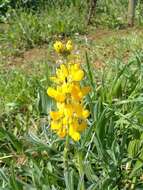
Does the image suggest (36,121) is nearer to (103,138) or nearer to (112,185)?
(103,138)

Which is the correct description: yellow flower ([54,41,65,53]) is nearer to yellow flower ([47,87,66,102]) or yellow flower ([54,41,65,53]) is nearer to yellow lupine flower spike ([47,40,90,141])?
yellow lupine flower spike ([47,40,90,141])

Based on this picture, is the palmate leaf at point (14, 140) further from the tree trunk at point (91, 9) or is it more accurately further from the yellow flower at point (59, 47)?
the tree trunk at point (91, 9)

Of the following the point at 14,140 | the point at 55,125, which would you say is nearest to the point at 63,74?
the point at 55,125

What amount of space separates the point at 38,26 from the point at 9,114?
183 centimetres

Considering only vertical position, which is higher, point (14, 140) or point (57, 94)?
point (57, 94)

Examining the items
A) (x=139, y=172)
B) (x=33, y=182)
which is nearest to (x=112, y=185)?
(x=139, y=172)

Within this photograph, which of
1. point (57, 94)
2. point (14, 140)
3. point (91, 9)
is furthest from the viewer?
point (91, 9)

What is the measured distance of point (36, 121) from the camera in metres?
2.99

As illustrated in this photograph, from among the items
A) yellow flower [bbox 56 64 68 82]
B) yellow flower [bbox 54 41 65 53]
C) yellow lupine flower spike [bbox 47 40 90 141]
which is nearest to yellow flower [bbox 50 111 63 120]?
yellow lupine flower spike [bbox 47 40 90 141]

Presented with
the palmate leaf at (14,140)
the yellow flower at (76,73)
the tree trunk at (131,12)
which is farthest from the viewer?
the tree trunk at (131,12)

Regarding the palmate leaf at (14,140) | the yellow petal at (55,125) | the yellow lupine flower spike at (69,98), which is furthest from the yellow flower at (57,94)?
the palmate leaf at (14,140)

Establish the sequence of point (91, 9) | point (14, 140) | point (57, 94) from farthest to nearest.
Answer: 1. point (91, 9)
2. point (14, 140)
3. point (57, 94)

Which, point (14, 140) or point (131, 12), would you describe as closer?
point (14, 140)

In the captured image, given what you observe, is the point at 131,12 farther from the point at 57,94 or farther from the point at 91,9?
the point at 57,94
